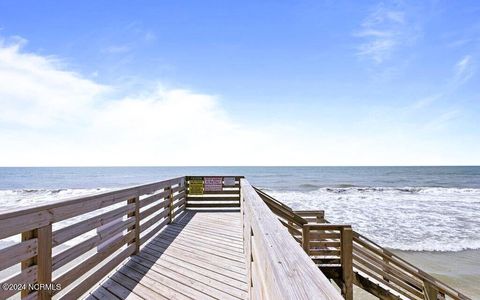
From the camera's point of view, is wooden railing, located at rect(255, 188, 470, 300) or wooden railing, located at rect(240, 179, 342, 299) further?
wooden railing, located at rect(255, 188, 470, 300)

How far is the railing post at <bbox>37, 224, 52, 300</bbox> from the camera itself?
7.18 feet

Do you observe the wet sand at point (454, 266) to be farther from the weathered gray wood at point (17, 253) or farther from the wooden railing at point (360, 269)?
the weathered gray wood at point (17, 253)

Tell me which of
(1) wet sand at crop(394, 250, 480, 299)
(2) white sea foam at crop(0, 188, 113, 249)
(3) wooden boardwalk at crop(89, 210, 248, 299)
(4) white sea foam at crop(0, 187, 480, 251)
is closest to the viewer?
(3) wooden boardwalk at crop(89, 210, 248, 299)

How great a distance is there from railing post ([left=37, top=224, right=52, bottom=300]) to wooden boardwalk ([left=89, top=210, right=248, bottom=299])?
75 cm

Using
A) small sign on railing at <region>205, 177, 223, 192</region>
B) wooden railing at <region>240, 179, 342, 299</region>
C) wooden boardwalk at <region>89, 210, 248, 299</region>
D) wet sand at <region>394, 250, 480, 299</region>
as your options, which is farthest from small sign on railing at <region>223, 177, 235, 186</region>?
wooden railing at <region>240, 179, 342, 299</region>

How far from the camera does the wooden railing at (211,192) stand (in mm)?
8555

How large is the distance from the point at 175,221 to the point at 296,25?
25.5ft

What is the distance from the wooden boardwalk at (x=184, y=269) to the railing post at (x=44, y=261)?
0.75 meters

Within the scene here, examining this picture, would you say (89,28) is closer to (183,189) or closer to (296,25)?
(183,189)

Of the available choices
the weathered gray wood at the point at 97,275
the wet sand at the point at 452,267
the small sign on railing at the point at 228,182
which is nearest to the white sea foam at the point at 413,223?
the wet sand at the point at 452,267

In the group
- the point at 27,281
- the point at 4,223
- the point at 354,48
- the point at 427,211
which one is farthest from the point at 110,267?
the point at 427,211

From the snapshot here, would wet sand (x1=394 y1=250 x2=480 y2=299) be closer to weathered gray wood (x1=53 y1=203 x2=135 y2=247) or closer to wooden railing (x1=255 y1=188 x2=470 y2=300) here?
wooden railing (x1=255 y1=188 x2=470 y2=300)

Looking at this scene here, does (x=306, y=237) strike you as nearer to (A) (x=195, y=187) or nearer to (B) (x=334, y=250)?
(B) (x=334, y=250)

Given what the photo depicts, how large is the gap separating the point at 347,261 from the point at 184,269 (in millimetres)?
2814
